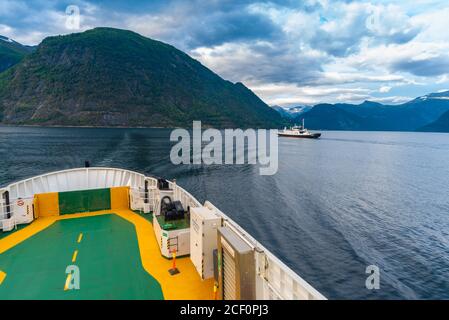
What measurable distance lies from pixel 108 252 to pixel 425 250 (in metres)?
23.7

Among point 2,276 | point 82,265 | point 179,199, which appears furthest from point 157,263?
point 179,199

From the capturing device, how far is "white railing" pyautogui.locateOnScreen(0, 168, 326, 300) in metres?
6.20

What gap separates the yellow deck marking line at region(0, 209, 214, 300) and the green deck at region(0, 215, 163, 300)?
11.1 inches

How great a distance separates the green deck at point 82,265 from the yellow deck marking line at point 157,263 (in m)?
0.28

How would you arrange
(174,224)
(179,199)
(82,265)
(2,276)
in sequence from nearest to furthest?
(2,276) < (82,265) < (174,224) < (179,199)

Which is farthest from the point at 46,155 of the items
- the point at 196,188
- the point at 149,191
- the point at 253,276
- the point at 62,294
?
the point at 253,276

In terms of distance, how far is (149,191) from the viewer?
16.8 metres

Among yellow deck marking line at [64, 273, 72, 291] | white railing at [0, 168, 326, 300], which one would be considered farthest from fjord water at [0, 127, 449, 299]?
yellow deck marking line at [64, 273, 72, 291]

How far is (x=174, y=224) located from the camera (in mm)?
11359

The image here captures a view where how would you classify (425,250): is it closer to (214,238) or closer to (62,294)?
(214,238)

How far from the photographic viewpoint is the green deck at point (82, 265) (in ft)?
28.3

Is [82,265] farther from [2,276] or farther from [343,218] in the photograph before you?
[343,218]

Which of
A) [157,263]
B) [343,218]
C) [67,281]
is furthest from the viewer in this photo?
[343,218]

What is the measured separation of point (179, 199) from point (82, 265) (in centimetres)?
630
